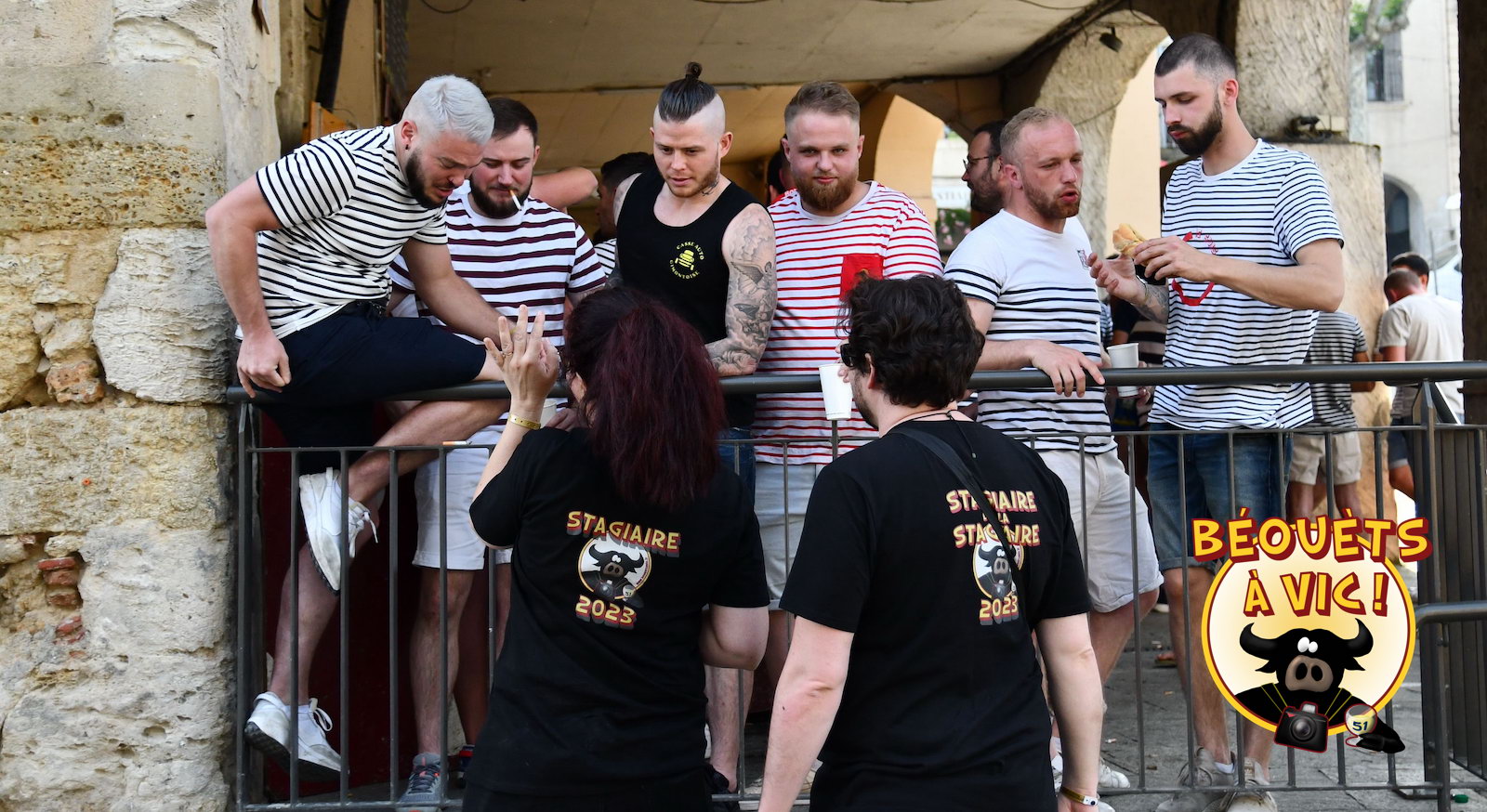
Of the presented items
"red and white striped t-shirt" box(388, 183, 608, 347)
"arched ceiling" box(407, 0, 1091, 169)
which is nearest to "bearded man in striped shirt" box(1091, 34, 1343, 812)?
"red and white striped t-shirt" box(388, 183, 608, 347)

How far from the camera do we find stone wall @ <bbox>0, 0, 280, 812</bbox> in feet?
11.1

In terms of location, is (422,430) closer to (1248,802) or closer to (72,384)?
(72,384)

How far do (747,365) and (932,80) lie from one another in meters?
7.72

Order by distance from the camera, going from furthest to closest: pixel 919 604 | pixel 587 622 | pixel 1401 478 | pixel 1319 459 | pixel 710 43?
pixel 710 43 → pixel 1401 478 → pixel 1319 459 → pixel 587 622 → pixel 919 604

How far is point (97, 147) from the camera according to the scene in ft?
11.2

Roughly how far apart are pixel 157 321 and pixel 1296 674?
313 cm

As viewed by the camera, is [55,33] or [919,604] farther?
[55,33]

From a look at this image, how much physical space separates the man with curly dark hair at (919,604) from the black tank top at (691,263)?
4.18ft

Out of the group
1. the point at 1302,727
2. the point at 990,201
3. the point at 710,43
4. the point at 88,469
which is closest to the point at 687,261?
the point at 990,201

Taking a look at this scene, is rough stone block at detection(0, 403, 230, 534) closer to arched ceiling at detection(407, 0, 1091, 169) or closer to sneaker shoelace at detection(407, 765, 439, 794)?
sneaker shoelace at detection(407, 765, 439, 794)

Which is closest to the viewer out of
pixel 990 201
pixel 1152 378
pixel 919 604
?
pixel 919 604

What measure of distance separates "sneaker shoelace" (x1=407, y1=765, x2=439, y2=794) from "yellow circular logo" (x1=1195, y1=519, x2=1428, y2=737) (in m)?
2.10

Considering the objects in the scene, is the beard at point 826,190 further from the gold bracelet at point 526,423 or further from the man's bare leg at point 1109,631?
the gold bracelet at point 526,423

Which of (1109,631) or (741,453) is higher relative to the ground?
(741,453)
